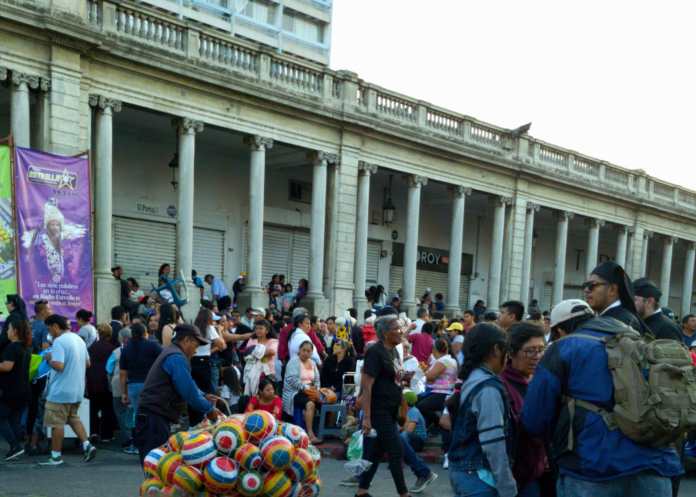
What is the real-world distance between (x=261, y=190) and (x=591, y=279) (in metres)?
15.7

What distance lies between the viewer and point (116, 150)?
1916 centimetres

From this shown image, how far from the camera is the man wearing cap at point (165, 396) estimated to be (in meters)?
5.36

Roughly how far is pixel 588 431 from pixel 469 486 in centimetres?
85

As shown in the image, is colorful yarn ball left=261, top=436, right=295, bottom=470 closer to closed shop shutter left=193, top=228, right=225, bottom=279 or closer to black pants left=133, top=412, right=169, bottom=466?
black pants left=133, top=412, right=169, bottom=466

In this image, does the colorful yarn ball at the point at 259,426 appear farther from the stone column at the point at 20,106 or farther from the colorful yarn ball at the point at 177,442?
the stone column at the point at 20,106

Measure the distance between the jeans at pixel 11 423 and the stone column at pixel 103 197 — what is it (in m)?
7.02

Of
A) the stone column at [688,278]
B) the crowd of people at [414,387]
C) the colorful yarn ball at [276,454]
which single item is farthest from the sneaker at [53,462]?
the stone column at [688,278]

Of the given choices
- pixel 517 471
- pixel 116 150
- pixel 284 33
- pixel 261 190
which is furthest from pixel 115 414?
pixel 284 33

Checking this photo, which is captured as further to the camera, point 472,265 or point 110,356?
point 472,265

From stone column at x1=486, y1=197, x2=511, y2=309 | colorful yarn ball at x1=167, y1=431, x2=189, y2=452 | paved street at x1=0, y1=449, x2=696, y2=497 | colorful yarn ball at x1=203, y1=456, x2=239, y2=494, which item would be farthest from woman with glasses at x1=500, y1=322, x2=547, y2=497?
stone column at x1=486, y1=197, x2=511, y2=309

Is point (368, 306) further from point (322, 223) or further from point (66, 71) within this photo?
point (66, 71)

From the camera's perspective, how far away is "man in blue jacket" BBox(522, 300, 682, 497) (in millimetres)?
3111

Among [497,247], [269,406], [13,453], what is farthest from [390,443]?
[497,247]

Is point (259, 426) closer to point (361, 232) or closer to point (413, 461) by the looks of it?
point (413, 461)
